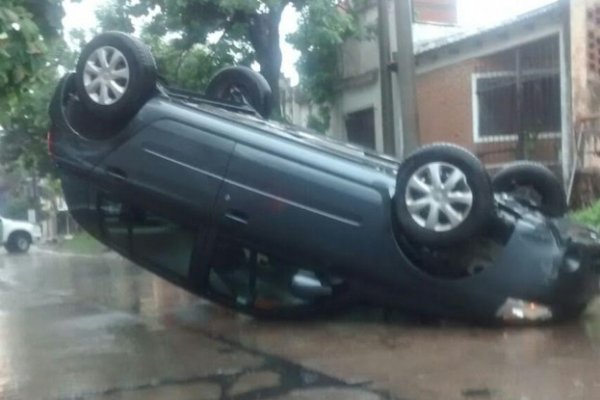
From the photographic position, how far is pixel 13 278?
631 inches

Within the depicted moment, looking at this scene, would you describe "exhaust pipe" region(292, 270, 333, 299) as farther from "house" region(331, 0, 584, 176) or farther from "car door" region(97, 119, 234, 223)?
"house" region(331, 0, 584, 176)

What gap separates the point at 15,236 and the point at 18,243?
222 millimetres

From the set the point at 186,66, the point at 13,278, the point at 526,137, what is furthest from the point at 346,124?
the point at 13,278

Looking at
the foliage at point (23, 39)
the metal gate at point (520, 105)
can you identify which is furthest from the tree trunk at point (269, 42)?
the foliage at point (23, 39)

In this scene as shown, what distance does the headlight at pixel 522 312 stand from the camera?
7.47 metres

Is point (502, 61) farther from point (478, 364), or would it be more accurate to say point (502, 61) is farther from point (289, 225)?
point (478, 364)

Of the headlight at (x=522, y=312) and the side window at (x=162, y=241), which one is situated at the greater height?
the side window at (x=162, y=241)

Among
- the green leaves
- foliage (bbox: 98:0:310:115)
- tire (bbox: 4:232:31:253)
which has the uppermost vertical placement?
foliage (bbox: 98:0:310:115)

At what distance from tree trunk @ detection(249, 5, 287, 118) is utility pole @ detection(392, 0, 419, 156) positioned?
5992mm

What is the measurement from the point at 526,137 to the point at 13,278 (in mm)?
8564

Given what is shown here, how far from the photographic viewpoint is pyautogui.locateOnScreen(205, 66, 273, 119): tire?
33.1 ft

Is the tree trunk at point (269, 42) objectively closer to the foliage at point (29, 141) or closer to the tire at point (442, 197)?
the foliage at point (29, 141)

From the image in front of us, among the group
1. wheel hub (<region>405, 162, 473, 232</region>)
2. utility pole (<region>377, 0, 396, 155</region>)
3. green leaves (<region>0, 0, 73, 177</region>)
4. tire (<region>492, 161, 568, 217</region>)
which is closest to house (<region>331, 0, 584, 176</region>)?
utility pole (<region>377, 0, 396, 155</region>)

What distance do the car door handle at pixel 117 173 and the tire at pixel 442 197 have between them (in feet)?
7.40
